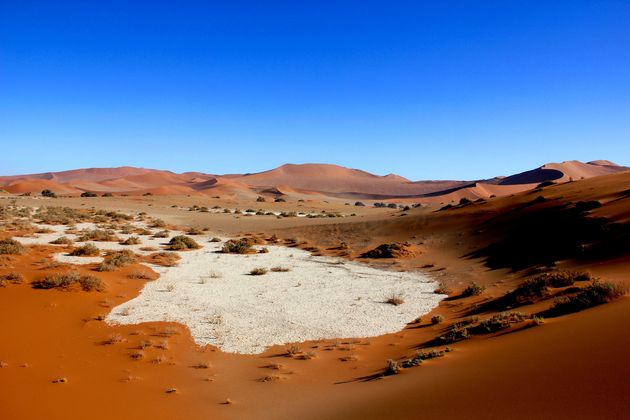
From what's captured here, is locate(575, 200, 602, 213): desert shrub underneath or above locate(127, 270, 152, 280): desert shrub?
above

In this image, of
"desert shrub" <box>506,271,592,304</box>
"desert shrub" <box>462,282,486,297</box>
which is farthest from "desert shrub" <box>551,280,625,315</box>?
"desert shrub" <box>462,282,486,297</box>

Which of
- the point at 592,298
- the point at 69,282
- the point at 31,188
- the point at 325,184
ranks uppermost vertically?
the point at 325,184

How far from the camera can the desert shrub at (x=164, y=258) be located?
18734 mm

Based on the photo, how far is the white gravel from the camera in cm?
1042

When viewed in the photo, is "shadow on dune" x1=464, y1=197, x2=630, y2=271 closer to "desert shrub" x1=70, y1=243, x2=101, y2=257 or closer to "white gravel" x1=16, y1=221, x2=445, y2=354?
"white gravel" x1=16, y1=221, x2=445, y2=354

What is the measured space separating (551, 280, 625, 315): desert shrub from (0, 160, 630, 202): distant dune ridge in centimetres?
7548

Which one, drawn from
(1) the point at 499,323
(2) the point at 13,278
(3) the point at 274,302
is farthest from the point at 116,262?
(1) the point at 499,323

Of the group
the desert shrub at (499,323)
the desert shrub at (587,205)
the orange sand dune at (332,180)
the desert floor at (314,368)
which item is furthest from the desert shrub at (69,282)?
the orange sand dune at (332,180)

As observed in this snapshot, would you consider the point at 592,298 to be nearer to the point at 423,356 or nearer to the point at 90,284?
the point at 423,356

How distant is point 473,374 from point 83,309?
991cm

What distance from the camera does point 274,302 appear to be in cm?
1318

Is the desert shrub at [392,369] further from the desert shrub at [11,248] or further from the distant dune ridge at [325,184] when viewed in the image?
the distant dune ridge at [325,184]

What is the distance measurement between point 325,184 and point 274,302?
453 feet

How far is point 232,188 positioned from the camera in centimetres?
10000
